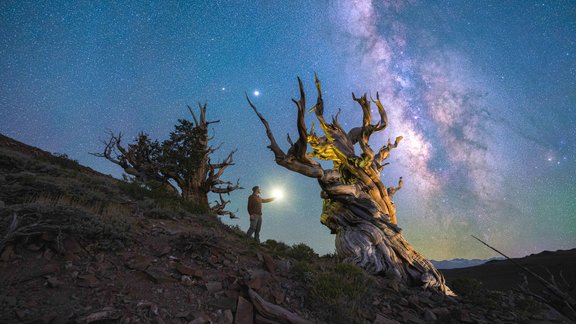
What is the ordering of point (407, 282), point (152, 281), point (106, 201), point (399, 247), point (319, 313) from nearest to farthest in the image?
point (152, 281) → point (319, 313) → point (106, 201) → point (407, 282) → point (399, 247)

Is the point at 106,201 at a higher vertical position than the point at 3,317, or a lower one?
higher

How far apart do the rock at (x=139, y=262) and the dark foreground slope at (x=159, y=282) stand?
0.05 ft

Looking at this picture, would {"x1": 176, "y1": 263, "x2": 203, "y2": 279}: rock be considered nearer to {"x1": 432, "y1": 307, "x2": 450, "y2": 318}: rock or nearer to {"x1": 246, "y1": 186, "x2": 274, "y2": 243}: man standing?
{"x1": 432, "y1": 307, "x2": 450, "y2": 318}: rock

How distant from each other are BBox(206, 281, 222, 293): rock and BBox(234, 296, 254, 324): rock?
0.45 metres

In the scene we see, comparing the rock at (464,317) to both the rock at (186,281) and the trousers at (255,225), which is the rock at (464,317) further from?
the trousers at (255,225)

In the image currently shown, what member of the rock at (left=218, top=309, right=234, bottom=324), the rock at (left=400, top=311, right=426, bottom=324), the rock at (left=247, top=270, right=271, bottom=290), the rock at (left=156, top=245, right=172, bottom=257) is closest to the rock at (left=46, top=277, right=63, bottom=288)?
the rock at (left=156, top=245, right=172, bottom=257)

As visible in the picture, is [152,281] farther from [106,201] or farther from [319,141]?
[319,141]

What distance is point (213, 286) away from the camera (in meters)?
4.39

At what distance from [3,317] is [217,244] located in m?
3.14

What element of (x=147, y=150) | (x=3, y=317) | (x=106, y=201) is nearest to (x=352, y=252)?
(x=106, y=201)

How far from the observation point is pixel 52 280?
11.6ft

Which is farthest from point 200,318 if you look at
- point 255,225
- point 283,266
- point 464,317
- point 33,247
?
point 255,225

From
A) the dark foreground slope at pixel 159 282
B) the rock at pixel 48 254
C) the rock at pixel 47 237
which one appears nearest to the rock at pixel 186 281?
the dark foreground slope at pixel 159 282

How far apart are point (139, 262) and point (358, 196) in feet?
25.9
